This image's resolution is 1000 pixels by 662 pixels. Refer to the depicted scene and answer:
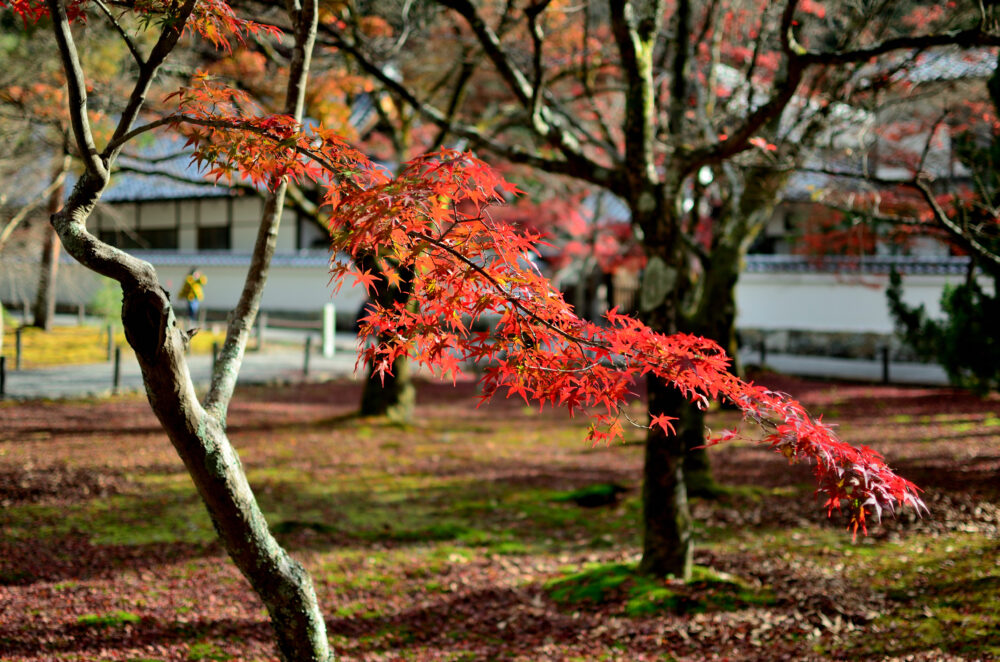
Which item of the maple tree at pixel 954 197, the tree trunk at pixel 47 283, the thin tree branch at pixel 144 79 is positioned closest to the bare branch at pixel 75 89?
the thin tree branch at pixel 144 79

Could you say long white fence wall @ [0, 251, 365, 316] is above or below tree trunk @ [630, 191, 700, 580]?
above

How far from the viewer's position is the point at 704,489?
27.7 feet

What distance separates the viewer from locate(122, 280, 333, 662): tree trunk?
9.62ft

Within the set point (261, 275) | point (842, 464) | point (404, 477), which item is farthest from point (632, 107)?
point (404, 477)

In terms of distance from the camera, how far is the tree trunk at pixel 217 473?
2932 millimetres

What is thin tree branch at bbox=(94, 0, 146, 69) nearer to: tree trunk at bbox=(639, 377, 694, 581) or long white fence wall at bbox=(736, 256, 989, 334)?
tree trunk at bbox=(639, 377, 694, 581)

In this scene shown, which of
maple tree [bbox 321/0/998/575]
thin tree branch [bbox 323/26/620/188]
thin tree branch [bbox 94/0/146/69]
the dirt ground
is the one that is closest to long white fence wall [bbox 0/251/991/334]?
the dirt ground

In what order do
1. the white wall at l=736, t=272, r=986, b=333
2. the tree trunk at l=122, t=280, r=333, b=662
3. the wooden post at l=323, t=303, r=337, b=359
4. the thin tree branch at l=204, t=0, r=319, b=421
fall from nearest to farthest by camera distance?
1. the tree trunk at l=122, t=280, r=333, b=662
2. the thin tree branch at l=204, t=0, r=319, b=421
3. the white wall at l=736, t=272, r=986, b=333
4. the wooden post at l=323, t=303, r=337, b=359

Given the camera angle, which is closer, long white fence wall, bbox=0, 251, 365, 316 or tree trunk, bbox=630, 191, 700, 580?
tree trunk, bbox=630, 191, 700, 580

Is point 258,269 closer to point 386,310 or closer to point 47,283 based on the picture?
point 386,310

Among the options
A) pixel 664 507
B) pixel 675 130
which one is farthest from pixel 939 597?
pixel 675 130

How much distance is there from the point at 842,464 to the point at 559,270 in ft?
58.2

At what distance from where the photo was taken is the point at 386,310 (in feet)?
10.7

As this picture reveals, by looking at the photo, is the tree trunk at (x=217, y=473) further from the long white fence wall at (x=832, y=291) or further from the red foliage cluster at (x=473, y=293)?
the long white fence wall at (x=832, y=291)
